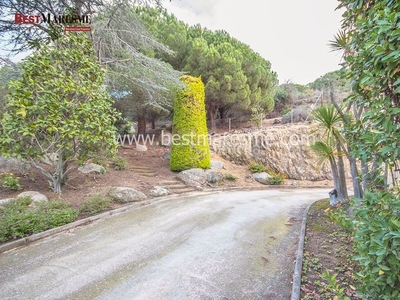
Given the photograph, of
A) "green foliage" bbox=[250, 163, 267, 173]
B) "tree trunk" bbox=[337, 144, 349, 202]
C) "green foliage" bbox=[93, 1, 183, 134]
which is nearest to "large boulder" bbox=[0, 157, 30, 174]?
"green foliage" bbox=[93, 1, 183, 134]

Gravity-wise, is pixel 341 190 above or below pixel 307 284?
above

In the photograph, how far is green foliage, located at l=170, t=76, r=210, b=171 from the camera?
31.6 ft

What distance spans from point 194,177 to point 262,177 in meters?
3.65

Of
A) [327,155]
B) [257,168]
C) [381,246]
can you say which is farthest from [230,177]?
[381,246]

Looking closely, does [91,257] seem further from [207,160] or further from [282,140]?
[282,140]

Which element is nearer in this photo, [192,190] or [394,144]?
[394,144]

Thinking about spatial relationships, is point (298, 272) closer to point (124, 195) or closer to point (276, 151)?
point (124, 195)

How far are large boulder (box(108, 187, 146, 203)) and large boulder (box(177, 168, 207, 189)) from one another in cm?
273

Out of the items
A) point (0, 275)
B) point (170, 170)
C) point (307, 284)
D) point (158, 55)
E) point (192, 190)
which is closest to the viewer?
point (307, 284)

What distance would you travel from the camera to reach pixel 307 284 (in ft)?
8.14

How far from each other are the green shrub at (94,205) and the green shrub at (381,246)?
5.08 metres

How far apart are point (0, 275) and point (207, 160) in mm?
7950

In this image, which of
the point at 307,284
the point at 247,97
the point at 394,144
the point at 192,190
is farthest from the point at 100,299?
the point at 247,97

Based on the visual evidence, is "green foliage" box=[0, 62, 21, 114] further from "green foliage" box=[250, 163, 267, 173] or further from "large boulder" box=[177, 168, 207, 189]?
"green foliage" box=[250, 163, 267, 173]
